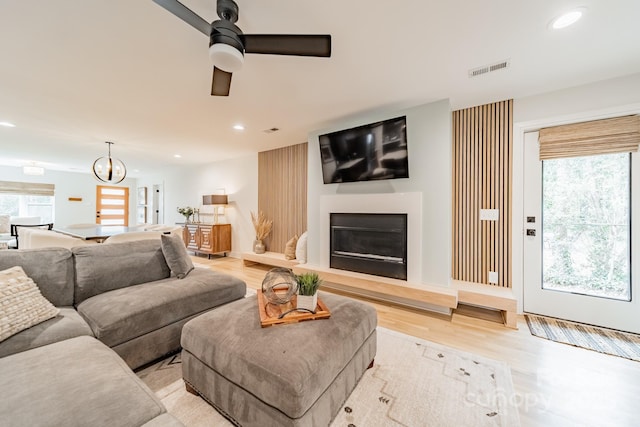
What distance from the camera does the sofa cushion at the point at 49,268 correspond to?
1.71 metres

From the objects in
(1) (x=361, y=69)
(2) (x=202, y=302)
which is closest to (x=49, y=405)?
(2) (x=202, y=302)

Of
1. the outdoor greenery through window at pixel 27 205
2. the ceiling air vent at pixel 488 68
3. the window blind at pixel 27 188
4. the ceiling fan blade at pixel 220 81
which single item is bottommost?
the outdoor greenery through window at pixel 27 205

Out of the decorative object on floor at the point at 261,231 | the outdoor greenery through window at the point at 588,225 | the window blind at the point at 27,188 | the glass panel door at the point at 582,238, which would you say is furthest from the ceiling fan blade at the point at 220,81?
the window blind at the point at 27,188

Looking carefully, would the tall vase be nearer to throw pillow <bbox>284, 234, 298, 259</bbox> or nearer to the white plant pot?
throw pillow <bbox>284, 234, 298, 259</bbox>

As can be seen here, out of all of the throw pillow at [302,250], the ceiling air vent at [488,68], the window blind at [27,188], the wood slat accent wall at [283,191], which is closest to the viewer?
the ceiling air vent at [488,68]

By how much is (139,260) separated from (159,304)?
2.33 feet

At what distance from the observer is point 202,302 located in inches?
83.0

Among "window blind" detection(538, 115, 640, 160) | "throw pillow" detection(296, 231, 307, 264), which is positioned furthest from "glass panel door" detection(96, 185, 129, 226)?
"window blind" detection(538, 115, 640, 160)

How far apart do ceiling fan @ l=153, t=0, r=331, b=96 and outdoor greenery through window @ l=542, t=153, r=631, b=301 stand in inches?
112

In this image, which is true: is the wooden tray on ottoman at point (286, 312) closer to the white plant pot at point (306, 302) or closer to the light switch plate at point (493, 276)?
the white plant pot at point (306, 302)

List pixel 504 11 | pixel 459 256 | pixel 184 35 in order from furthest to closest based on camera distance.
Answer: pixel 459 256 → pixel 184 35 → pixel 504 11

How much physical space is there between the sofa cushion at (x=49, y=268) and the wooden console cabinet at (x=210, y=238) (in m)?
3.81

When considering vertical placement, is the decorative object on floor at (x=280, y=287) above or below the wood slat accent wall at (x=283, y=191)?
below

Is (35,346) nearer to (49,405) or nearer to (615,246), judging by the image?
(49,405)
